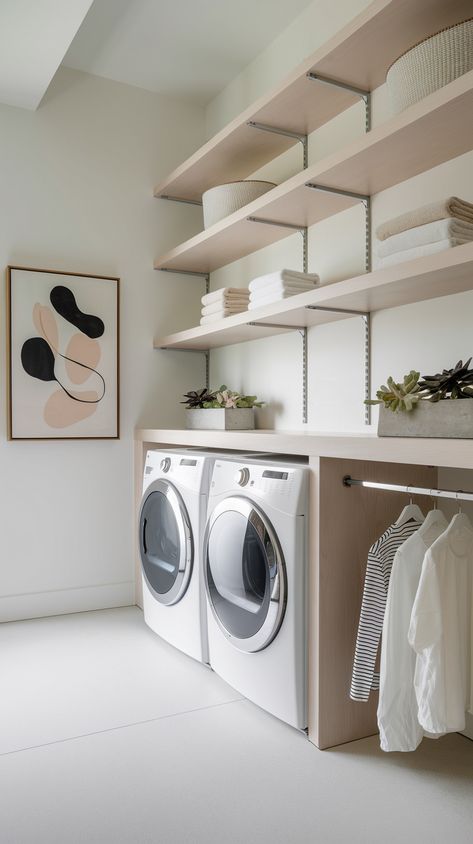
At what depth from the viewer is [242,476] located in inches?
91.7

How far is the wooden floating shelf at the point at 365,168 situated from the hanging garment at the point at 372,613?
119 cm

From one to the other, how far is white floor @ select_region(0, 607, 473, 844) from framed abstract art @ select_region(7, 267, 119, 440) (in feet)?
4.15

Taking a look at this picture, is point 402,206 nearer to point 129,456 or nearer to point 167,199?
point 167,199

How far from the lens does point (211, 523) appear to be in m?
2.46

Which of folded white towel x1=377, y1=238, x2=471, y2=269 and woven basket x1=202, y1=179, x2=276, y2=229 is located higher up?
woven basket x1=202, y1=179, x2=276, y2=229

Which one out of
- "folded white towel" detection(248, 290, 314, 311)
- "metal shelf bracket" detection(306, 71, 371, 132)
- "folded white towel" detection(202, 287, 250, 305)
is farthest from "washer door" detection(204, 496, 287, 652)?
"metal shelf bracket" detection(306, 71, 371, 132)

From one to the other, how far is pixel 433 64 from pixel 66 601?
2.87m

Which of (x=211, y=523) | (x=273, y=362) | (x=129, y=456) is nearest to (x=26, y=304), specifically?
(x=129, y=456)

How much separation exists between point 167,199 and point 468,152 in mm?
2007

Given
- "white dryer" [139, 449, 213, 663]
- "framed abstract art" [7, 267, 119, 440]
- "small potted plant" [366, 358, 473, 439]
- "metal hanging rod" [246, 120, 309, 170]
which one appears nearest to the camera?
"small potted plant" [366, 358, 473, 439]

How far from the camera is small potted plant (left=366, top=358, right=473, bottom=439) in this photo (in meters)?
1.69

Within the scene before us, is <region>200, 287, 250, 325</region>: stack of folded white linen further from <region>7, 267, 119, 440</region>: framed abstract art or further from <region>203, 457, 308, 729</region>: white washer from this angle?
<region>203, 457, 308, 729</region>: white washer

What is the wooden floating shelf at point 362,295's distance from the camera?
5.91ft

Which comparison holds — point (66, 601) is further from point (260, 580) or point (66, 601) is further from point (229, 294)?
point (229, 294)
